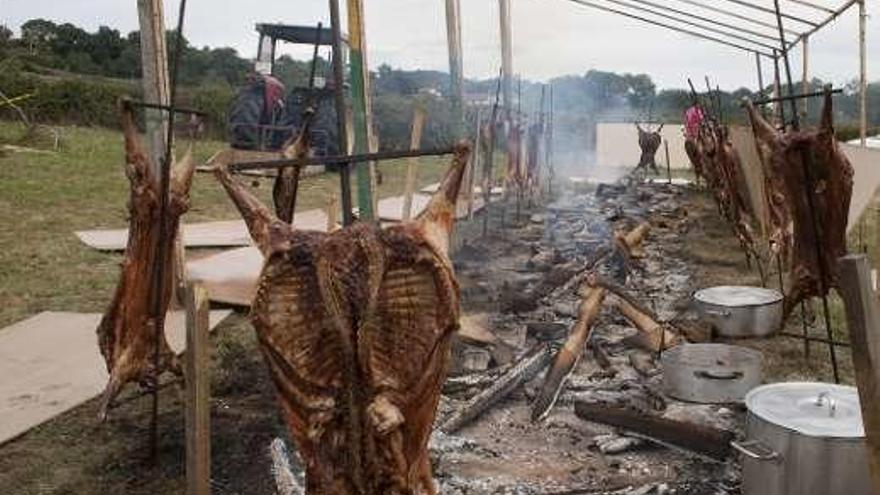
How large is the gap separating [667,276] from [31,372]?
7613 mm

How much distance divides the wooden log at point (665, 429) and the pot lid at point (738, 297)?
247cm

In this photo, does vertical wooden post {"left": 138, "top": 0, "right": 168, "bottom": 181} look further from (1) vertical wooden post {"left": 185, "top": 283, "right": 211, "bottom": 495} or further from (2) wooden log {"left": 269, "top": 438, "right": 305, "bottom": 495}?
(1) vertical wooden post {"left": 185, "top": 283, "right": 211, "bottom": 495}

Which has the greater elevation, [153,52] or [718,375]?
[153,52]

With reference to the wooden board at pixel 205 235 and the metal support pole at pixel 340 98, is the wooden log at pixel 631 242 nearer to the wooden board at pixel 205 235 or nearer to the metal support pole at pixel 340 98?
the wooden board at pixel 205 235

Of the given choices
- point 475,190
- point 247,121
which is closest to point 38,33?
point 247,121

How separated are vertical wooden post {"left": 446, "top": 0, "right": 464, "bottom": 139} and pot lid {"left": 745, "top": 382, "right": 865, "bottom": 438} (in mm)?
10172

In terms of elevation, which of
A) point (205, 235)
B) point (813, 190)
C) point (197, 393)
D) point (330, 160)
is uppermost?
point (330, 160)

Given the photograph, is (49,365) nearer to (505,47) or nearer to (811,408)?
(811,408)

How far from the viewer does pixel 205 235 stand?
12.5 m

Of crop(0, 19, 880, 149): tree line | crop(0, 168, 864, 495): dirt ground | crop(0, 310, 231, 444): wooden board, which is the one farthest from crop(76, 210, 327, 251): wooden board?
crop(0, 19, 880, 149): tree line

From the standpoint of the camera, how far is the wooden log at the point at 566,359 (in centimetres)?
575

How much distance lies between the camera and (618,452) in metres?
5.16

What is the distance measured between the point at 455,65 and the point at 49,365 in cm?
927

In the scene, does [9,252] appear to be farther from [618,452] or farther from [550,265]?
[618,452]
